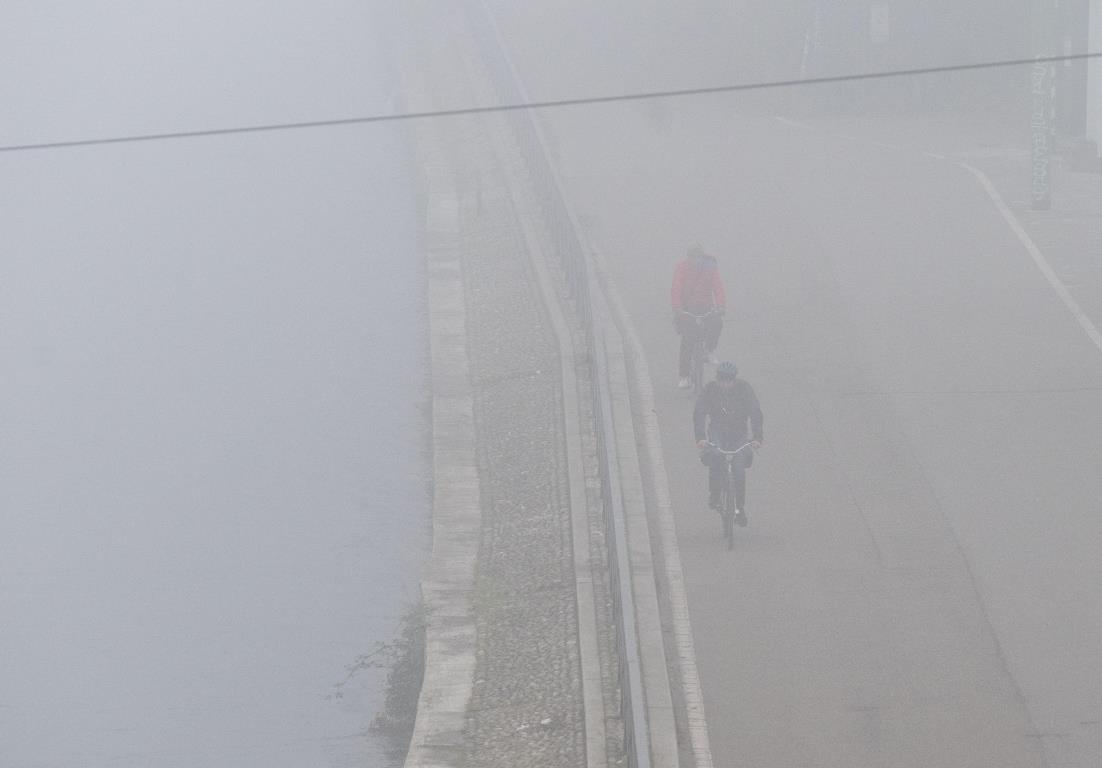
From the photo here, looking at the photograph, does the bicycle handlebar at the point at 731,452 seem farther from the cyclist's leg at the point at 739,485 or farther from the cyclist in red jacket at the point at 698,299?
the cyclist in red jacket at the point at 698,299

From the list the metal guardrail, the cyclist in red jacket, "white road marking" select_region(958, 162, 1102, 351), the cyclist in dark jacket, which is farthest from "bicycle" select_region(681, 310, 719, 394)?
"white road marking" select_region(958, 162, 1102, 351)

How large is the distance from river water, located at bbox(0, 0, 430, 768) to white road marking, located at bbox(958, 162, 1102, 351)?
7.91m

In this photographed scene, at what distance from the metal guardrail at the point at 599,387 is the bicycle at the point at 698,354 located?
93 cm

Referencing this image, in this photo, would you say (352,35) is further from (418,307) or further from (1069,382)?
(1069,382)

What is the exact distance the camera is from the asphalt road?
1239cm

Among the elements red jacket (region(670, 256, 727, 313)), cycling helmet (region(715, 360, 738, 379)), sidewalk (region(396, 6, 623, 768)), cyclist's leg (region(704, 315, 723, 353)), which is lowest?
sidewalk (region(396, 6, 623, 768))

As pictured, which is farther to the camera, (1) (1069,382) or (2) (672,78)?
(2) (672,78)

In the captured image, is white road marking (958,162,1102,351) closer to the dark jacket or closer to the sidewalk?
the sidewalk

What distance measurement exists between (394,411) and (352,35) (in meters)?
28.4

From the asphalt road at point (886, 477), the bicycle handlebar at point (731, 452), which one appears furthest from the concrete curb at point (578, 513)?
the bicycle handlebar at point (731, 452)

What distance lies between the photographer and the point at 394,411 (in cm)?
2256

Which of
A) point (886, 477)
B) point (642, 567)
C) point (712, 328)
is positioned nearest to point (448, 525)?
point (642, 567)

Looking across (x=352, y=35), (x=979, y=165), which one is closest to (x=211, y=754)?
(x=979, y=165)

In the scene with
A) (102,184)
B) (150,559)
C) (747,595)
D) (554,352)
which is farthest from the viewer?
(102,184)
